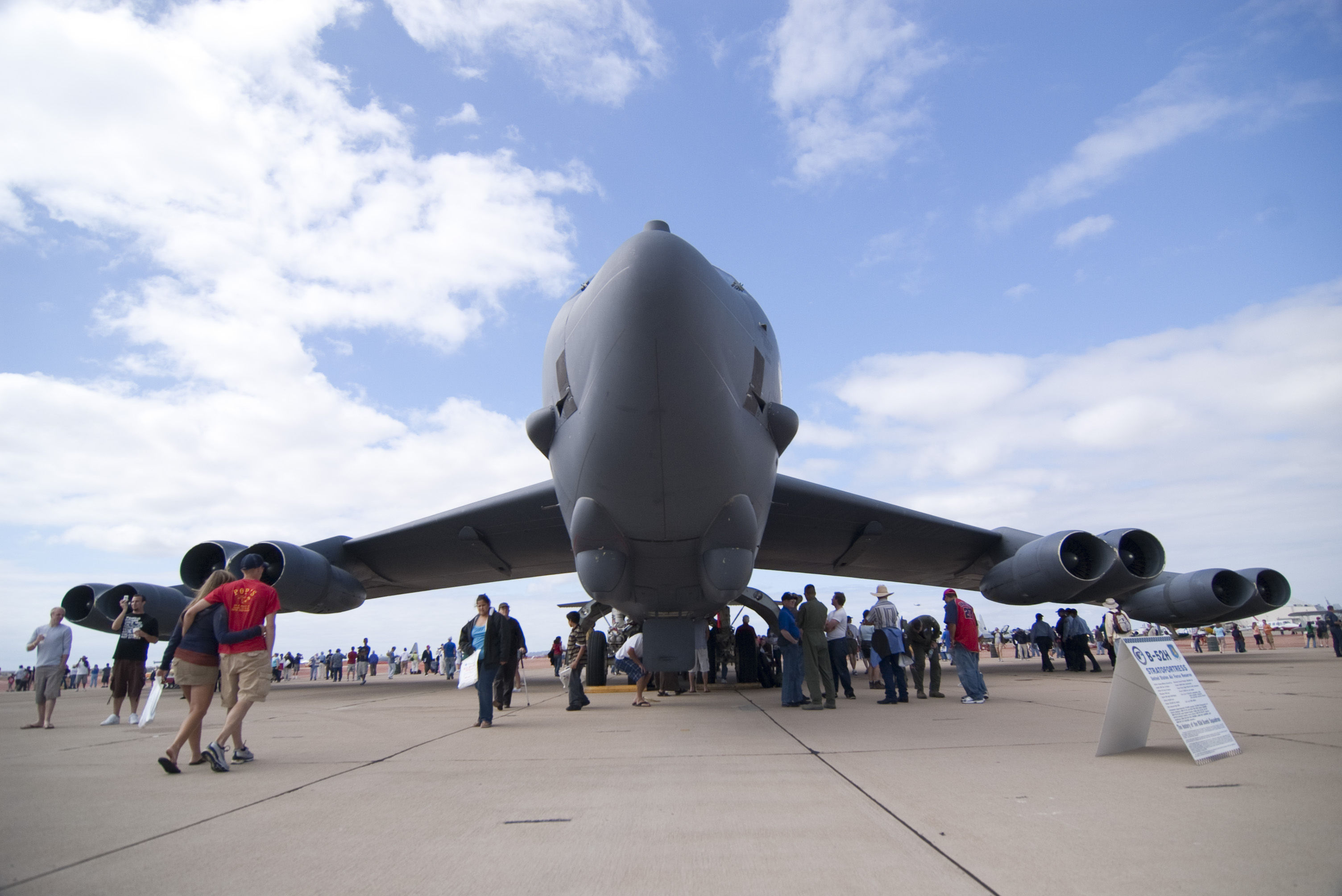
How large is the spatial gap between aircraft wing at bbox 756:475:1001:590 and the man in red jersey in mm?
7523

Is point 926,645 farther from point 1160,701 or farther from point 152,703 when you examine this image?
point 152,703

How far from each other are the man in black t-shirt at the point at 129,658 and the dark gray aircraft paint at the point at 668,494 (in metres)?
1.64

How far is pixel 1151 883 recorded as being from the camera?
2035 mm

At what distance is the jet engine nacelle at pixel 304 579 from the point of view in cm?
1123

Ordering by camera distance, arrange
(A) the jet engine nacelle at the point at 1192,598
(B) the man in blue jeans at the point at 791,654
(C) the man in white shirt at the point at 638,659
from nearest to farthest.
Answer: (B) the man in blue jeans at the point at 791,654 < (C) the man in white shirt at the point at 638,659 < (A) the jet engine nacelle at the point at 1192,598

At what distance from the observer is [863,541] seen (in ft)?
41.9

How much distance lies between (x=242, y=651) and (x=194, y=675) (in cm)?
35

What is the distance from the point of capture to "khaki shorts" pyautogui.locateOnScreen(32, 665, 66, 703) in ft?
25.5

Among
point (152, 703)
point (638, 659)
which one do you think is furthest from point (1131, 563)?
point (152, 703)

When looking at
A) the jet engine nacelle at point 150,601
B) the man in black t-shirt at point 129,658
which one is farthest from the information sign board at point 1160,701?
the jet engine nacelle at point 150,601

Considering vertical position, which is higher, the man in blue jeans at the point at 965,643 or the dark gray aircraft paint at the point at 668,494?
the dark gray aircraft paint at the point at 668,494

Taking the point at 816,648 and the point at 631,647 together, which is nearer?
the point at 816,648

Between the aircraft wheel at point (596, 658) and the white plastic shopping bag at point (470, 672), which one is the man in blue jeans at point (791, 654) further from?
the aircraft wheel at point (596, 658)

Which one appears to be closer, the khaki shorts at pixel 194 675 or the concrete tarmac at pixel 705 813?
the concrete tarmac at pixel 705 813
